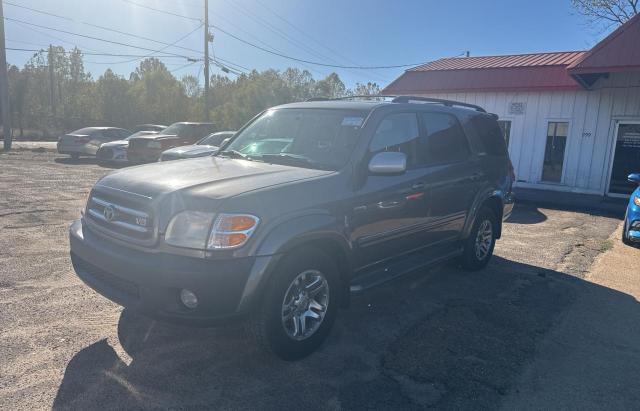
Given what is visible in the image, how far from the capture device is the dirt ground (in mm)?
3182

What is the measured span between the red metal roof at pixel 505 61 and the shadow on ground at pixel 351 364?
11943 millimetres

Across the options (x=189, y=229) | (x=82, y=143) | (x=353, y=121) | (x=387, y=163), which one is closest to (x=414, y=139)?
(x=353, y=121)

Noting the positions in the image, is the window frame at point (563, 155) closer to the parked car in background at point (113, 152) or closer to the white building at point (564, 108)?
the white building at point (564, 108)

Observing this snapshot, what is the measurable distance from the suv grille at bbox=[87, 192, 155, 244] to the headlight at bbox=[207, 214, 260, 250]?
0.47 metres

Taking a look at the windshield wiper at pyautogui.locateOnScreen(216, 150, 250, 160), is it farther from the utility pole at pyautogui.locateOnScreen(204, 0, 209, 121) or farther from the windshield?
the utility pole at pyautogui.locateOnScreen(204, 0, 209, 121)

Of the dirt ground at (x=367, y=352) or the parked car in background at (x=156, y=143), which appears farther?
the parked car in background at (x=156, y=143)

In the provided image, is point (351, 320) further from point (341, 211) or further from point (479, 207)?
point (479, 207)

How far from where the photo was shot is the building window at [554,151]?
571 inches

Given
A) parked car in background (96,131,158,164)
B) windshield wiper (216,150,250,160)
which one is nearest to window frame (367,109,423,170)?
windshield wiper (216,150,250,160)

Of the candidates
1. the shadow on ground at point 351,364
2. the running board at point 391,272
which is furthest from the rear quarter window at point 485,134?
the shadow on ground at point 351,364

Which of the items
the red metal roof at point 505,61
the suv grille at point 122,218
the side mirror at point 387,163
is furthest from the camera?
the red metal roof at point 505,61

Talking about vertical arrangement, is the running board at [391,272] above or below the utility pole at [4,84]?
below

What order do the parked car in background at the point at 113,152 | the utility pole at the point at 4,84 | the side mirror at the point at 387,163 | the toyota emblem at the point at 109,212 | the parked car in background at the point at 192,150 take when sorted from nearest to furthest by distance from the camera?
the toyota emblem at the point at 109,212 → the side mirror at the point at 387,163 → the parked car in background at the point at 192,150 → the parked car in background at the point at 113,152 → the utility pole at the point at 4,84

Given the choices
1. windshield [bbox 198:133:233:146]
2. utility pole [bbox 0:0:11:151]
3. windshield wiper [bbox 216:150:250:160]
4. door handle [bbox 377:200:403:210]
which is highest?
utility pole [bbox 0:0:11:151]
